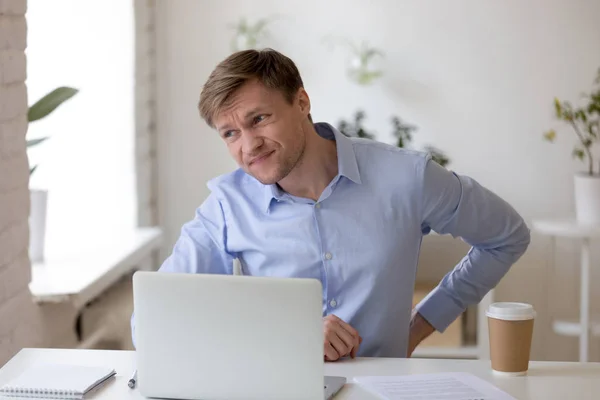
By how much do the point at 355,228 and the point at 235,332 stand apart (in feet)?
1.94

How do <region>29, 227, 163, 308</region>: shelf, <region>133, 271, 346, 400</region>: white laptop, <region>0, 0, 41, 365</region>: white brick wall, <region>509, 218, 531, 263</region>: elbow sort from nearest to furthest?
<region>133, 271, 346, 400</region>: white laptop, <region>509, 218, 531, 263</region>: elbow, <region>0, 0, 41, 365</region>: white brick wall, <region>29, 227, 163, 308</region>: shelf

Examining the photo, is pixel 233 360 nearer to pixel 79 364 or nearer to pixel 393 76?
pixel 79 364

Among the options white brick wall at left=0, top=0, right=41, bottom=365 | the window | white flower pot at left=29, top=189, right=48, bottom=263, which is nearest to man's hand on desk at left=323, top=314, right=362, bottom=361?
white brick wall at left=0, top=0, right=41, bottom=365

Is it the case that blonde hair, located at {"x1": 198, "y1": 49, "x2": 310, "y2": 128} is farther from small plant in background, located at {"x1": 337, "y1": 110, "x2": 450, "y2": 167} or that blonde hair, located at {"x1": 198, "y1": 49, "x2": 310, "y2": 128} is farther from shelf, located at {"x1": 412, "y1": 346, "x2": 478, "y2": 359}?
shelf, located at {"x1": 412, "y1": 346, "x2": 478, "y2": 359}

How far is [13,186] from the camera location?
2301 mm

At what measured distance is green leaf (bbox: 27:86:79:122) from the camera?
2.44 meters

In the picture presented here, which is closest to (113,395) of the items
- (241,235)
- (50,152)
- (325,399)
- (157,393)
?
(157,393)

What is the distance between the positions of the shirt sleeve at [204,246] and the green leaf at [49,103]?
2.06 feet

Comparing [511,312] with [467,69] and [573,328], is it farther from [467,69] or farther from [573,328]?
[467,69]

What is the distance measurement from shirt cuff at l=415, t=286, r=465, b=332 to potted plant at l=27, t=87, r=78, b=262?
43.1 inches

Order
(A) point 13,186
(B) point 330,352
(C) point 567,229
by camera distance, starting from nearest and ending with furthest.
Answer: (B) point 330,352
(A) point 13,186
(C) point 567,229

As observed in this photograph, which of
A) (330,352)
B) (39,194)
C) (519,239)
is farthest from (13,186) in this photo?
(519,239)

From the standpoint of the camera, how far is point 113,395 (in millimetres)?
1536

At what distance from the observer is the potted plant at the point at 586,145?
3565 millimetres
